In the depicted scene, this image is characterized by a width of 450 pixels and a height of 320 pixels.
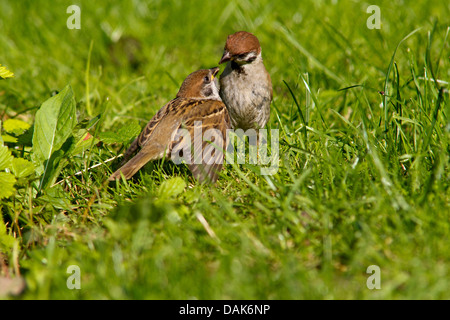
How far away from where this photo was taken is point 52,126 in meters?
4.38

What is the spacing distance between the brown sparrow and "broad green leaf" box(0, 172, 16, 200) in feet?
7.92

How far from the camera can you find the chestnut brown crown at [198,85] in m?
5.50

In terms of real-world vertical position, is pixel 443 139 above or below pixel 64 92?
below

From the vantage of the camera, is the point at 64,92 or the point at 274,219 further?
the point at 64,92

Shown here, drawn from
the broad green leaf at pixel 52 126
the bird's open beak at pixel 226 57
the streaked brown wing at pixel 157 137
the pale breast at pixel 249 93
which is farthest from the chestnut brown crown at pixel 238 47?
the broad green leaf at pixel 52 126

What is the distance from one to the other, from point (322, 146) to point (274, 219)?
0.97m

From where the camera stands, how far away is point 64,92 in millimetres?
4355

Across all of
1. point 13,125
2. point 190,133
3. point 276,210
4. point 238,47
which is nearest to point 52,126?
point 13,125

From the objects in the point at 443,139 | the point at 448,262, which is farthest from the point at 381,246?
the point at 443,139

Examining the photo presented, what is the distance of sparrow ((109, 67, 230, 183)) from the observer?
4.29 meters

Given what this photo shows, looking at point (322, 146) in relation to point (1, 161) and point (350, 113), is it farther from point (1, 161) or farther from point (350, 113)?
point (1, 161)

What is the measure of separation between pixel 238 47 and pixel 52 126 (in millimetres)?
1929
